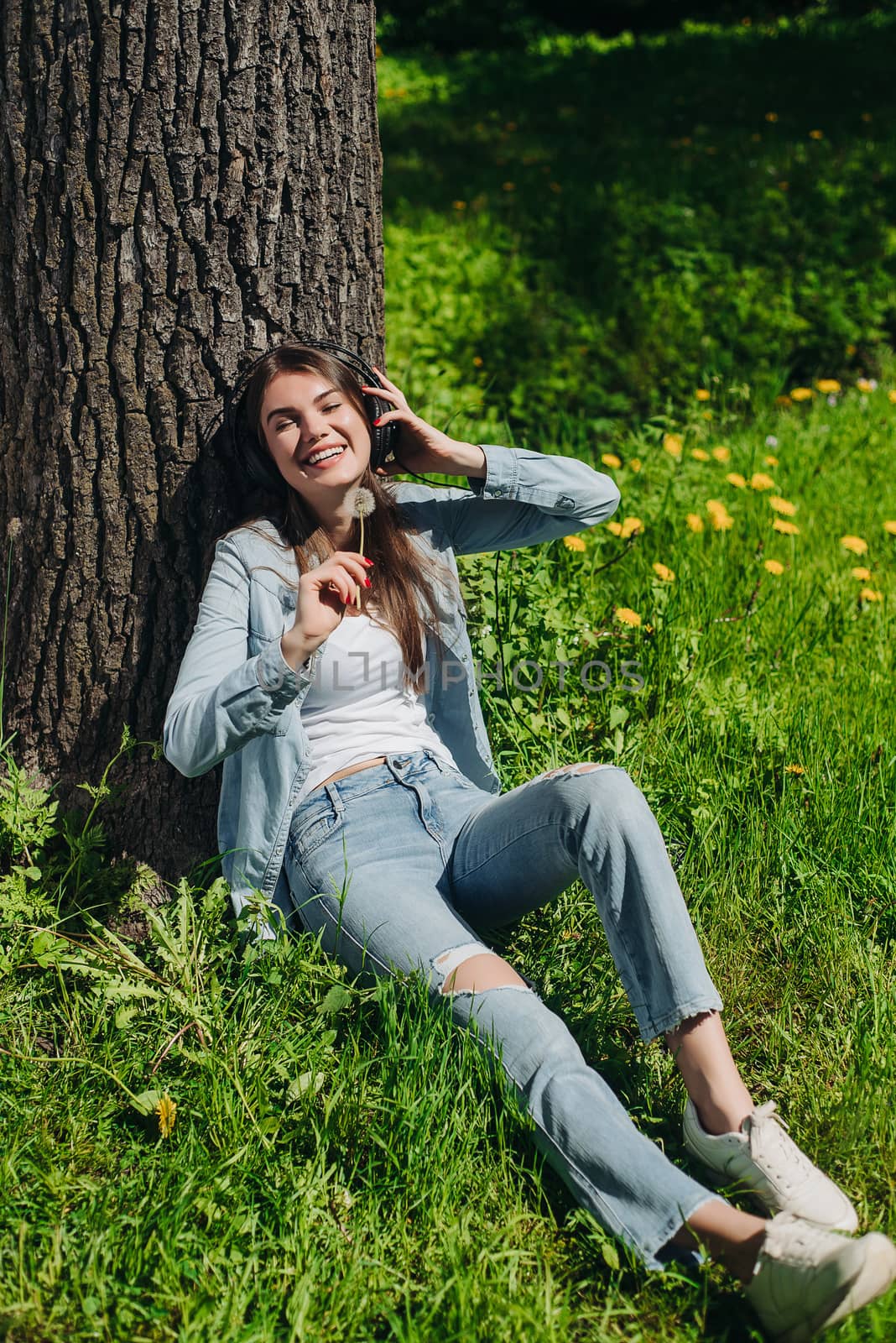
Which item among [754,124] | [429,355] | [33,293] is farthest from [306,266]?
[754,124]

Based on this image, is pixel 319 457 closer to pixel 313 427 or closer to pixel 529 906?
pixel 313 427

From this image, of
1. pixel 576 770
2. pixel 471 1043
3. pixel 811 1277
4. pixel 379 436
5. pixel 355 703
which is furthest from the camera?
pixel 379 436

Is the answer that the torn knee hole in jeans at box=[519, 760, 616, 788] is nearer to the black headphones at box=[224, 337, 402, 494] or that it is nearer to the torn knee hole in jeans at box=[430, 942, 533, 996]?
the torn knee hole in jeans at box=[430, 942, 533, 996]

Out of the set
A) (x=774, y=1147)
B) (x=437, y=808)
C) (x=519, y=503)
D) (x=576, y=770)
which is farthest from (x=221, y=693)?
(x=774, y=1147)

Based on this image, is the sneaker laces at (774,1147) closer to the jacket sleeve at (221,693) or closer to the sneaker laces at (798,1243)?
the sneaker laces at (798,1243)

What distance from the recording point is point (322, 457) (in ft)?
7.42

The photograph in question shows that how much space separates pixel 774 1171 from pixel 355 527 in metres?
1.49

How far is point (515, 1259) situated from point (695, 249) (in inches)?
209

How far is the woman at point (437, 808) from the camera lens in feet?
5.69

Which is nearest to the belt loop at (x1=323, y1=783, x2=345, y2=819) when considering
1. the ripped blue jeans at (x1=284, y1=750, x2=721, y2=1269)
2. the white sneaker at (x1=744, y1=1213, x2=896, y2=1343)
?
the ripped blue jeans at (x1=284, y1=750, x2=721, y2=1269)

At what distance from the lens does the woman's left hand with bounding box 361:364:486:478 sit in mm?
2436

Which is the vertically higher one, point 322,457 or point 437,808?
point 322,457

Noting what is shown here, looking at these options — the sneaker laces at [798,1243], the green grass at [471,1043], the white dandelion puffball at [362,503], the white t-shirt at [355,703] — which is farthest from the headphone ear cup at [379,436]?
the sneaker laces at [798,1243]

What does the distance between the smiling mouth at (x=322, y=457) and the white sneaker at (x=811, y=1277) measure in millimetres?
1586
